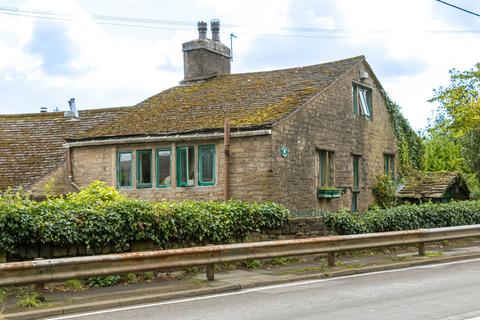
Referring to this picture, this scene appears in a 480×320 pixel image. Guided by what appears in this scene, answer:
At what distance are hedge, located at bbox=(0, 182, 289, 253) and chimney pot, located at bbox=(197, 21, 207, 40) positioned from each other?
1280cm

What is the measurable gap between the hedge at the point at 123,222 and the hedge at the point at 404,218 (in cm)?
206

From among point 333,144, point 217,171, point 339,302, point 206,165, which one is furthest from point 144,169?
point 339,302

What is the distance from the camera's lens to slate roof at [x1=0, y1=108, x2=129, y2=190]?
76.9ft

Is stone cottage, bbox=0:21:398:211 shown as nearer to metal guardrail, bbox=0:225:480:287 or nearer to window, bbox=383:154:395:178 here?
window, bbox=383:154:395:178

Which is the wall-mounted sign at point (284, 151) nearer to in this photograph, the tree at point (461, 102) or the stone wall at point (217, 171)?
the stone wall at point (217, 171)

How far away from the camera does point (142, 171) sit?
2166cm

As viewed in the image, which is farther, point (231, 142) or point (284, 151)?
point (231, 142)

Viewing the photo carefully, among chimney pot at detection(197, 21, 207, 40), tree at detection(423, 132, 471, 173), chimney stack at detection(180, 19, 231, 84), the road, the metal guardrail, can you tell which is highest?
chimney pot at detection(197, 21, 207, 40)

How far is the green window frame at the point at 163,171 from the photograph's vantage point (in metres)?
21.0

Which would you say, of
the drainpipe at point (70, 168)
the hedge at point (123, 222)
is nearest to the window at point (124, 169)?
the drainpipe at point (70, 168)

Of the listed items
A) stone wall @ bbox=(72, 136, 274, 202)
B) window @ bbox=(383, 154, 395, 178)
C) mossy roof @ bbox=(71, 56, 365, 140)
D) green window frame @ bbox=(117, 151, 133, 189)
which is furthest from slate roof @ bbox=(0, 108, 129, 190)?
window @ bbox=(383, 154, 395, 178)

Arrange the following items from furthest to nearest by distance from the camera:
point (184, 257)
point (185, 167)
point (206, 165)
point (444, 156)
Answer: point (444, 156), point (185, 167), point (206, 165), point (184, 257)

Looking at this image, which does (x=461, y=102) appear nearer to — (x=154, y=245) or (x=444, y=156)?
(x=444, y=156)

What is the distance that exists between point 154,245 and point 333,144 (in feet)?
35.4
